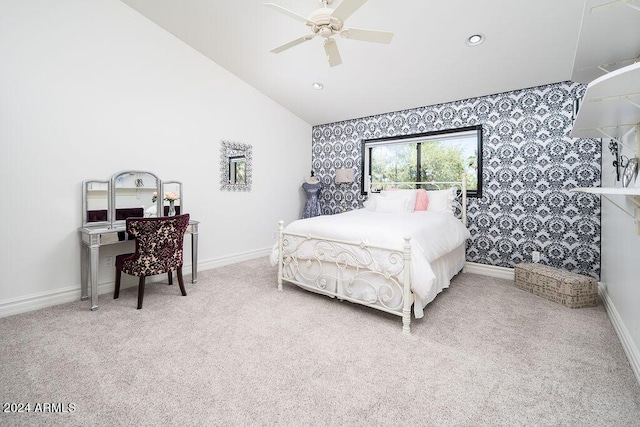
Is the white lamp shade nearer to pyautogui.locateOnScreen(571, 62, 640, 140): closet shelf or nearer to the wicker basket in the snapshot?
the wicker basket

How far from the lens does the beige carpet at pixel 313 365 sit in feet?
4.62

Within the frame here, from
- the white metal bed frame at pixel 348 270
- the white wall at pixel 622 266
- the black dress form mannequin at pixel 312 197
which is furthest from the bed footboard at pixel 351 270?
the black dress form mannequin at pixel 312 197

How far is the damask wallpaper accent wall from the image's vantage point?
3221 millimetres

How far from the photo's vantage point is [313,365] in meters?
1.79

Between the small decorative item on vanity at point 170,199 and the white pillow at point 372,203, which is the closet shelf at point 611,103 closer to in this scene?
the white pillow at point 372,203

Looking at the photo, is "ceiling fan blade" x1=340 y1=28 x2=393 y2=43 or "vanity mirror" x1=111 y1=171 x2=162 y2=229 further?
"vanity mirror" x1=111 y1=171 x2=162 y2=229

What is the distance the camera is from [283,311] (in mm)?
2592

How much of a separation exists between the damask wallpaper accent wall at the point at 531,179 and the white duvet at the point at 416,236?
0.84 metres

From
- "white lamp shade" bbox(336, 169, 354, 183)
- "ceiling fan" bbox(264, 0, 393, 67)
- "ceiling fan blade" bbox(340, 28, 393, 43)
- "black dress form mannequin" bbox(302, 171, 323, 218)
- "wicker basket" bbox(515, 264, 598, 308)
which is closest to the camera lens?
"ceiling fan" bbox(264, 0, 393, 67)

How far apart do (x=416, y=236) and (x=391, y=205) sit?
1555 mm

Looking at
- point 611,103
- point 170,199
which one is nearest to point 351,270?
point 611,103

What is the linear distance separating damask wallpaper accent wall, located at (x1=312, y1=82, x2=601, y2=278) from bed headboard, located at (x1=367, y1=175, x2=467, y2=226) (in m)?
0.13

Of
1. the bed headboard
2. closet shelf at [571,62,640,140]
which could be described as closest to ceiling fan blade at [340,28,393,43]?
closet shelf at [571,62,640,140]

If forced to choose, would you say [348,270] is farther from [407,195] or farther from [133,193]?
[133,193]
